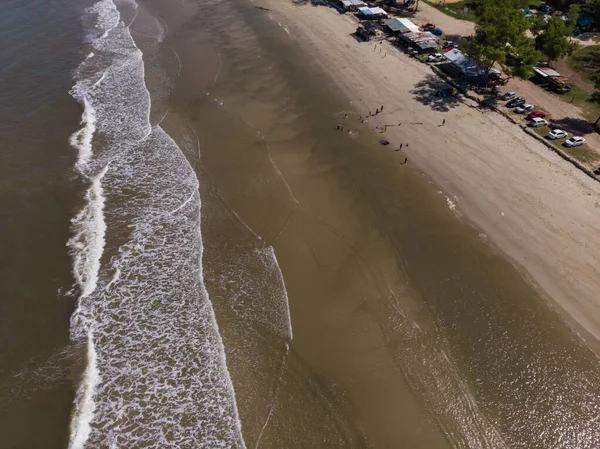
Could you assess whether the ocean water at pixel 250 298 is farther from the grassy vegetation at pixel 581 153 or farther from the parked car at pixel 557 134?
the parked car at pixel 557 134

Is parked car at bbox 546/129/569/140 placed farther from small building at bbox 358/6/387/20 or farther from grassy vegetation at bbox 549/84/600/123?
small building at bbox 358/6/387/20

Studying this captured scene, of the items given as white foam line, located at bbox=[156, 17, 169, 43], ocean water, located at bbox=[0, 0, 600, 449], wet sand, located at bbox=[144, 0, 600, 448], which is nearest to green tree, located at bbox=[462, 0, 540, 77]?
wet sand, located at bbox=[144, 0, 600, 448]

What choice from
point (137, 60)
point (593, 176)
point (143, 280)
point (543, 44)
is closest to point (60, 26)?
point (137, 60)

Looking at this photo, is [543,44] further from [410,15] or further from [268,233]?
[268,233]

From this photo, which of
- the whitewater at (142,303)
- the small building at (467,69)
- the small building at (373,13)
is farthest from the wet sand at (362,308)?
the small building at (373,13)

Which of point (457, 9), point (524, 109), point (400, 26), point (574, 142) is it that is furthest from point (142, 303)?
point (457, 9)

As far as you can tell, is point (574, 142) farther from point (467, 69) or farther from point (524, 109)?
point (467, 69)
